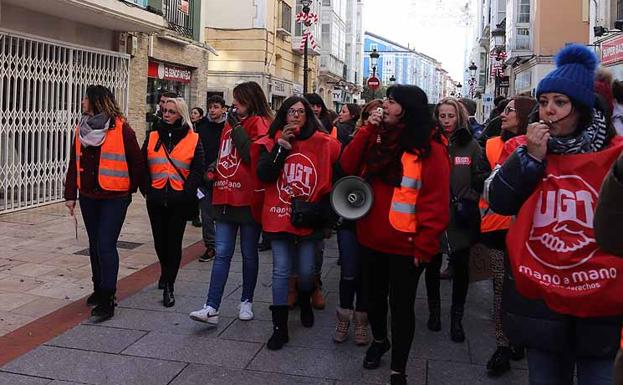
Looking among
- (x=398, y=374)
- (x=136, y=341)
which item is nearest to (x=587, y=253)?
(x=398, y=374)

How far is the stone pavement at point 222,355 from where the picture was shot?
12.8 feet

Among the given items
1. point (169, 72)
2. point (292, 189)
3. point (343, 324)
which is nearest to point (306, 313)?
point (343, 324)

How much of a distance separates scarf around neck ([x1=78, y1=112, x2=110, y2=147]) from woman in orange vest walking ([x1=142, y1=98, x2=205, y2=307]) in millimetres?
488

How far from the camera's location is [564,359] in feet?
8.00

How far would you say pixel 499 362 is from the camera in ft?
13.3

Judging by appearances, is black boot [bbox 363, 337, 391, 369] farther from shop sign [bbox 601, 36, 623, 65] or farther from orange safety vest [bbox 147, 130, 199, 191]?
shop sign [bbox 601, 36, 623, 65]

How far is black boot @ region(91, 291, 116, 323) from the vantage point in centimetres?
489

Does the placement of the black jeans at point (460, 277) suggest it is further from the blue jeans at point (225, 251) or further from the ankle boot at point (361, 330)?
the blue jeans at point (225, 251)

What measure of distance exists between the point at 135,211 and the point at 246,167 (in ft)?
21.8

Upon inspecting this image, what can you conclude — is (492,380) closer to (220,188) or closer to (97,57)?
(220,188)

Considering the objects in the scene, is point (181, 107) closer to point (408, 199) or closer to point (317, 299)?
point (317, 299)

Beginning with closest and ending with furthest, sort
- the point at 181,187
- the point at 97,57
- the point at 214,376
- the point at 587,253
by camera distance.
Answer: the point at 587,253
the point at 214,376
the point at 181,187
the point at 97,57

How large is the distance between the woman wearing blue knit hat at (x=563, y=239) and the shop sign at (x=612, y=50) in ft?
50.5

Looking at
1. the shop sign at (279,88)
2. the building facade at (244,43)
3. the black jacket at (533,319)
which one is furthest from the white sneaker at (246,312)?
the shop sign at (279,88)
